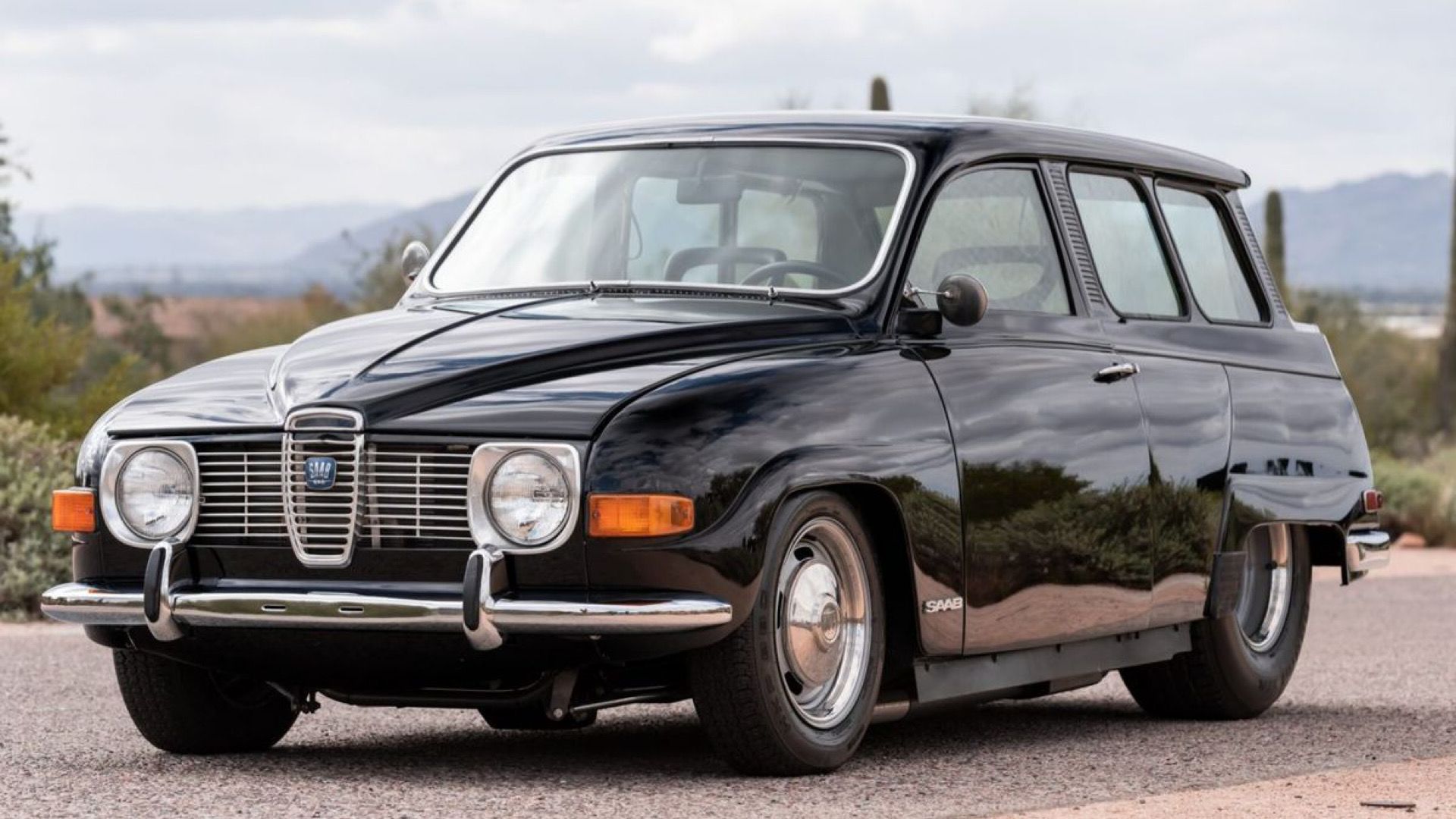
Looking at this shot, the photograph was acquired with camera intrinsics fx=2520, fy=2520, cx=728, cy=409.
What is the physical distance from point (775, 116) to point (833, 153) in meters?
0.37

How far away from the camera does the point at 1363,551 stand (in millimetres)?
9719

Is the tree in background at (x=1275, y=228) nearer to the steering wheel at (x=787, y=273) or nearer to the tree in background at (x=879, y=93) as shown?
the tree in background at (x=879, y=93)

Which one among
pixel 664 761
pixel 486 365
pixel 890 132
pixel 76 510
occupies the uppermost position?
pixel 890 132

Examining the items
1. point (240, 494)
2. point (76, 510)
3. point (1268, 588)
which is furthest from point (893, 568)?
point (1268, 588)

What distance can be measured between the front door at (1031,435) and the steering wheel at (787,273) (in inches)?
9.9

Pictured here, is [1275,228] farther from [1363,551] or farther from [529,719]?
[529,719]

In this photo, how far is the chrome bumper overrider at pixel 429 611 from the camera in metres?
6.23

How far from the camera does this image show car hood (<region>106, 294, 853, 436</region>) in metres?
6.48

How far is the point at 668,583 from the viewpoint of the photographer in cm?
632

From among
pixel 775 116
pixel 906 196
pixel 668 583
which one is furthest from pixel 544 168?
pixel 668 583

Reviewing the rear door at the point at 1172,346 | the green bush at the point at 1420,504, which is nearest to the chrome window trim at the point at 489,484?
the rear door at the point at 1172,346

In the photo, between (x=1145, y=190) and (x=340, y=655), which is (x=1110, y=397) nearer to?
(x=1145, y=190)

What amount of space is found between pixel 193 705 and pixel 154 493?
2.76ft

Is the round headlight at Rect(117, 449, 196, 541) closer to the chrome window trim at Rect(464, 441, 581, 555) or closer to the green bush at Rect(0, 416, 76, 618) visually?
the chrome window trim at Rect(464, 441, 581, 555)
